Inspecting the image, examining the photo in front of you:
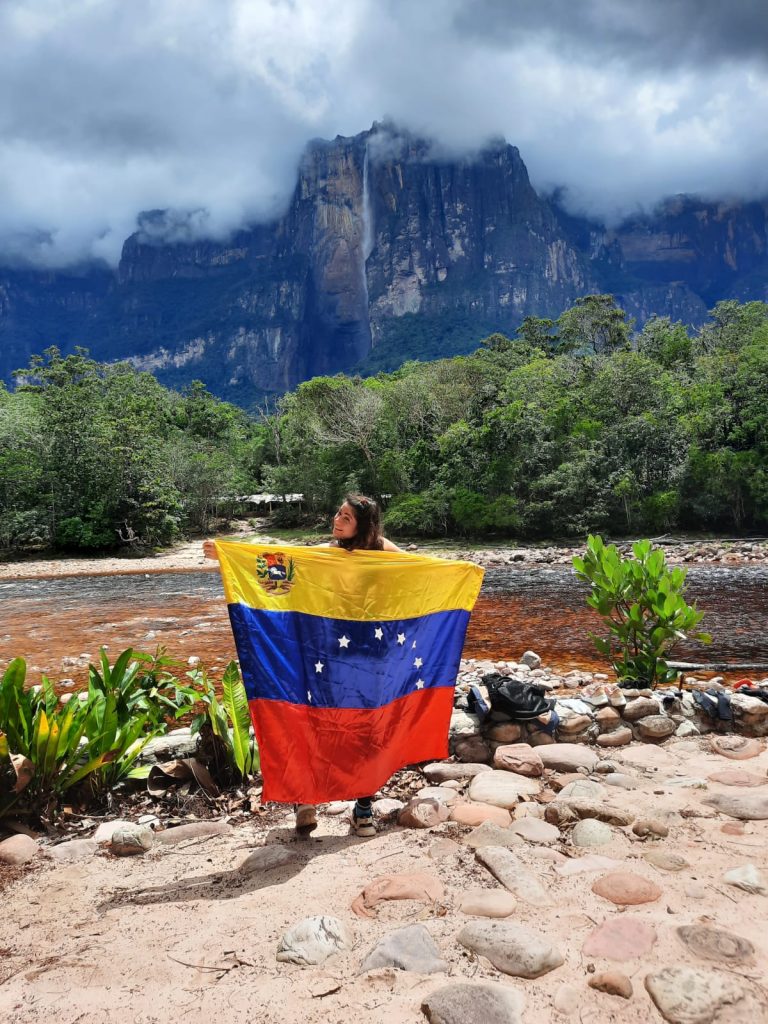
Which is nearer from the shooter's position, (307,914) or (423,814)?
(307,914)

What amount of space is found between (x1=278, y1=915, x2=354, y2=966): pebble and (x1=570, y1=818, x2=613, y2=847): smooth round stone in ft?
4.59

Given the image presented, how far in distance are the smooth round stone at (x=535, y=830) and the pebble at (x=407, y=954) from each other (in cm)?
109

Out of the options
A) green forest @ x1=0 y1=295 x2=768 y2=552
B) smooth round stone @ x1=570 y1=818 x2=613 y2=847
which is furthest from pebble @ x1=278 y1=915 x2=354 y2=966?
green forest @ x1=0 y1=295 x2=768 y2=552

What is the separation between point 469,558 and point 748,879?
24392mm

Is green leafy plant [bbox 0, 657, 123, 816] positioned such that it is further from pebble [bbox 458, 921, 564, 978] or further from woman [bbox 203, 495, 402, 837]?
pebble [bbox 458, 921, 564, 978]

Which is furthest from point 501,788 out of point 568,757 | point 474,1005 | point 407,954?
point 474,1005

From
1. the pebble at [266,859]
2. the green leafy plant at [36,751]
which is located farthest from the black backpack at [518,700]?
the green leafy plant at [36,751]

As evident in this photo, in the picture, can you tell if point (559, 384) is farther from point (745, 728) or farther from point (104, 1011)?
point (104, 1011)

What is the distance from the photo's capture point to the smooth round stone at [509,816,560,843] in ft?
10.8

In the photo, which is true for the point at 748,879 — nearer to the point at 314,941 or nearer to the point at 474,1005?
the point at 474,1005

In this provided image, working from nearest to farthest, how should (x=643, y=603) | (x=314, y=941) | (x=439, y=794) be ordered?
(x=314, y=941) → (x=439, y=794) → (x=643, y=603)

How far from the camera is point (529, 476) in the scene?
111 feet

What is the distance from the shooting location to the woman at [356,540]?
361 centimetres

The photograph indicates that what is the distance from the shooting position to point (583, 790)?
3.88 m
